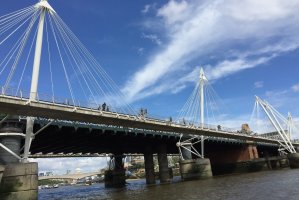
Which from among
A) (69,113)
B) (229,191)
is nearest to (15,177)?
(69,113)

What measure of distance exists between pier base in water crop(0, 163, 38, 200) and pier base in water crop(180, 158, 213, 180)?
40874mm

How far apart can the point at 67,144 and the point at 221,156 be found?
5664 centimetres

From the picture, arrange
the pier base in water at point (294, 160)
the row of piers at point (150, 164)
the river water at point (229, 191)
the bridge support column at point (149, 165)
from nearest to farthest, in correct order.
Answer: the river water at point (229, 191)
the row of piers at point (150, 164)
the pier base in water at point (294, 160)
the bridge support column at point (149, 165)

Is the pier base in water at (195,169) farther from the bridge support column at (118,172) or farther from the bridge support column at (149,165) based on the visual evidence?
the bridge support column at (118,172)

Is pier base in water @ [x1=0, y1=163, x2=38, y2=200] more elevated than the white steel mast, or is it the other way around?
the white steel mast

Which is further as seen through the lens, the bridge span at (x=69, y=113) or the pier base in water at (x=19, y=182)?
the pier base in water at (x=19, y=182)

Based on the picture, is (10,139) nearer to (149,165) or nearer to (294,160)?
(149,165)

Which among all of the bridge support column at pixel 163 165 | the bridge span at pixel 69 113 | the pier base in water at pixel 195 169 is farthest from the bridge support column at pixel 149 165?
the bridge span at pixel 69 113

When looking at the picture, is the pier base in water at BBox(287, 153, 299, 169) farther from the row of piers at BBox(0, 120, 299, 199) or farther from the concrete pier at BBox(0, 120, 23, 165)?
the concrete pier at BBox(0, 120, 23, 165)

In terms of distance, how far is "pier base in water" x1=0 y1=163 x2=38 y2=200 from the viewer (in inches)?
1352

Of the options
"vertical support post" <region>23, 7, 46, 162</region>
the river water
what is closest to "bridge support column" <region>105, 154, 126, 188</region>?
the river water

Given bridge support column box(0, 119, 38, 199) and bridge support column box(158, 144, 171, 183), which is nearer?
bridge support column box(0, 119, 38, 199)

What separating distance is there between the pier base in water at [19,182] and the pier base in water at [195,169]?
40874mm

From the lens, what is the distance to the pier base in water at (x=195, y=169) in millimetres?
70125
